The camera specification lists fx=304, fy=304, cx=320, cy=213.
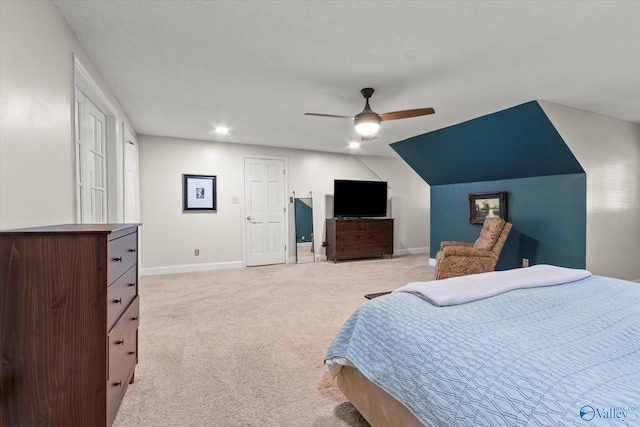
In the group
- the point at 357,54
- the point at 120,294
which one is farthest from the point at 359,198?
the point at 120,294

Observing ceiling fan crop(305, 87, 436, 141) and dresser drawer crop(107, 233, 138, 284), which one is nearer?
dresser drawer crop(107, 233, 138, 284)

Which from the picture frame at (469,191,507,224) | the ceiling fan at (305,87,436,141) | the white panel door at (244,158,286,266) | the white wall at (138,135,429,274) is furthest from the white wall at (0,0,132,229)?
the picture frame at (469,191,507,224)

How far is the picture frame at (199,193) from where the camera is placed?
16.9 ft

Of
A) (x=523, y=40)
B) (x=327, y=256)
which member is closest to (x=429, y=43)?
(x=523, y=40)

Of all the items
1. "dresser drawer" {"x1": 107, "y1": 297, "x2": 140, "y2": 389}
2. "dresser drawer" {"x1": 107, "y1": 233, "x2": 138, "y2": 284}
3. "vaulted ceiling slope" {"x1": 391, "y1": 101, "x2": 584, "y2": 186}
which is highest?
"vaulted ceiling slope" {"x1": 391, "y1": 101, "x2": 584, "y2": 186}

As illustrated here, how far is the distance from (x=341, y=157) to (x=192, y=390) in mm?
Answer: 5352

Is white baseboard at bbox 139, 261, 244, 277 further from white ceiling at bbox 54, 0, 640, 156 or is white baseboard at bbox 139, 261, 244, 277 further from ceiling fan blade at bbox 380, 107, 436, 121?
ceiling fan blade at bbox 380, 107, 436, 121

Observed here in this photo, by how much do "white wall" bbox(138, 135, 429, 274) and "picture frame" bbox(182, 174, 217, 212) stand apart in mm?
78

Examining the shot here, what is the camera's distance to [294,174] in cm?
603

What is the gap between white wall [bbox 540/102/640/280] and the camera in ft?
12.0

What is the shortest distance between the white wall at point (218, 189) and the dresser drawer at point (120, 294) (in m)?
3.49

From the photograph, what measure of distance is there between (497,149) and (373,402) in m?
3.98

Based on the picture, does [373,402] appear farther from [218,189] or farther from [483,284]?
[218,189]

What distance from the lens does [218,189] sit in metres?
5.40
